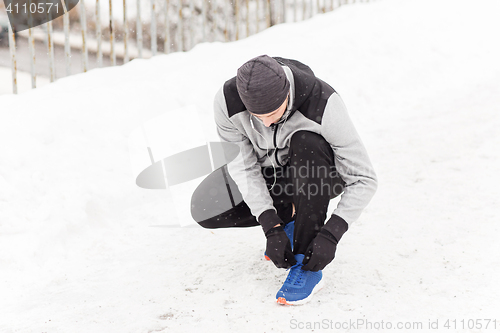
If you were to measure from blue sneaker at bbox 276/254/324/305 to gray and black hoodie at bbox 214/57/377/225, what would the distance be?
267 mm

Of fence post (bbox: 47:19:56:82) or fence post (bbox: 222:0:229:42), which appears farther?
fence post (bbox: 222:0:229:42)

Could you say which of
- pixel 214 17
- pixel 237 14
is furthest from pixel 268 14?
pixel 214 17

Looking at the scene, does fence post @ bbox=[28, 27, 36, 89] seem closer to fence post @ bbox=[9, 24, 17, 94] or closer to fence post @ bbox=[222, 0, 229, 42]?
fence post @ bbox=[9, 24, 17, 94]

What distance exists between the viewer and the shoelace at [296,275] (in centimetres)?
164

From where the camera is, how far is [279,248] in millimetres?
1578

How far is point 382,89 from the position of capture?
4.20m

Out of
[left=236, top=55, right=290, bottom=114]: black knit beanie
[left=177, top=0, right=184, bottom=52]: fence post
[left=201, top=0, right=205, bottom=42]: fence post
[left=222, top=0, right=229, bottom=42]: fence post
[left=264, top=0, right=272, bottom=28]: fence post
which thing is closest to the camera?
[left=236, top=55, right=290, bottom=114]: black knit beanie

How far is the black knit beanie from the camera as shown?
4.64 feet

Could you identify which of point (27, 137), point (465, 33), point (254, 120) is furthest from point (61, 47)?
point (465, 33)

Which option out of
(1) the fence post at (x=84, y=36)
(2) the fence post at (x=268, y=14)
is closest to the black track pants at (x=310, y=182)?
(1) the fence post at (x=84, y=36)

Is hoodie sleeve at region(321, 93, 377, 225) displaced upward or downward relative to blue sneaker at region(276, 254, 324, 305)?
upward

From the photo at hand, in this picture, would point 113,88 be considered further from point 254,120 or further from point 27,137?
point 254,120

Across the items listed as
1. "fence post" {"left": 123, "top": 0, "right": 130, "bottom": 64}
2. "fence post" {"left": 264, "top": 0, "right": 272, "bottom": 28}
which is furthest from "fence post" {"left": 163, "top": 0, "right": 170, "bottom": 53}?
"fence post" {"left": 264, "top": 0, "right": 272, "bottom": 28}

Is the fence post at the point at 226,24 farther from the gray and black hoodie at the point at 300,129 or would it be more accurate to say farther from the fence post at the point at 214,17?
the gray and black hoodie at the point at 300,129
